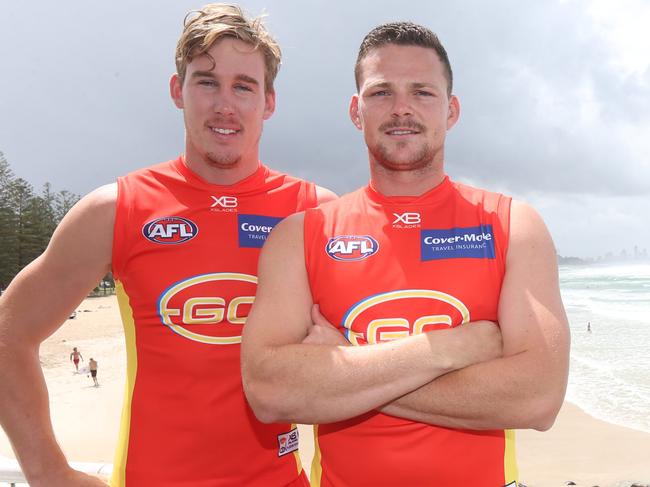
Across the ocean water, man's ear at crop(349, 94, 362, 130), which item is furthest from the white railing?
the ocean water

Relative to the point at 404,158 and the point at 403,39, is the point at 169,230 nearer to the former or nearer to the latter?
the point at 404,158

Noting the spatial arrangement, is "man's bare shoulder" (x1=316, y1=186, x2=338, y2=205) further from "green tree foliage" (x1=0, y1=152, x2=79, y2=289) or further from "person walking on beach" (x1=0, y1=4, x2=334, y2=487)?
"green tree foliage" (x1=0, y1=152, x2=79, y2=289)

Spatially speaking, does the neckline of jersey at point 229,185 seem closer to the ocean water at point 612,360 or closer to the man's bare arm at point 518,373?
the man's bare arm at point 518,373

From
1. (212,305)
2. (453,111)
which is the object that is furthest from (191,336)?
(453,111)

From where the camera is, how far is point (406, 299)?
7.83 feet

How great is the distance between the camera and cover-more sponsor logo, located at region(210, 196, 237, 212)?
2.88 meters

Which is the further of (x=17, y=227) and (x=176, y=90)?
(x=17, y=227)

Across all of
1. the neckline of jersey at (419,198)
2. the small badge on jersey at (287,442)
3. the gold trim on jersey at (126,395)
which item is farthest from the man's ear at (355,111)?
the small badge on jersey at (287,442)

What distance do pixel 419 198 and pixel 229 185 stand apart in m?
1.00

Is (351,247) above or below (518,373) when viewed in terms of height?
above

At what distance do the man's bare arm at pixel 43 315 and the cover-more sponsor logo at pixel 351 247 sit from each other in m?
1.15

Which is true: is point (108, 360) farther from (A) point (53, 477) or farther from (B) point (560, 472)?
(A) point (53, 477)

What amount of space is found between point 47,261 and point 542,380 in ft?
7.79

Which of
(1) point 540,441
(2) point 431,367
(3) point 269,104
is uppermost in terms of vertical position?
(3) point 269,104
